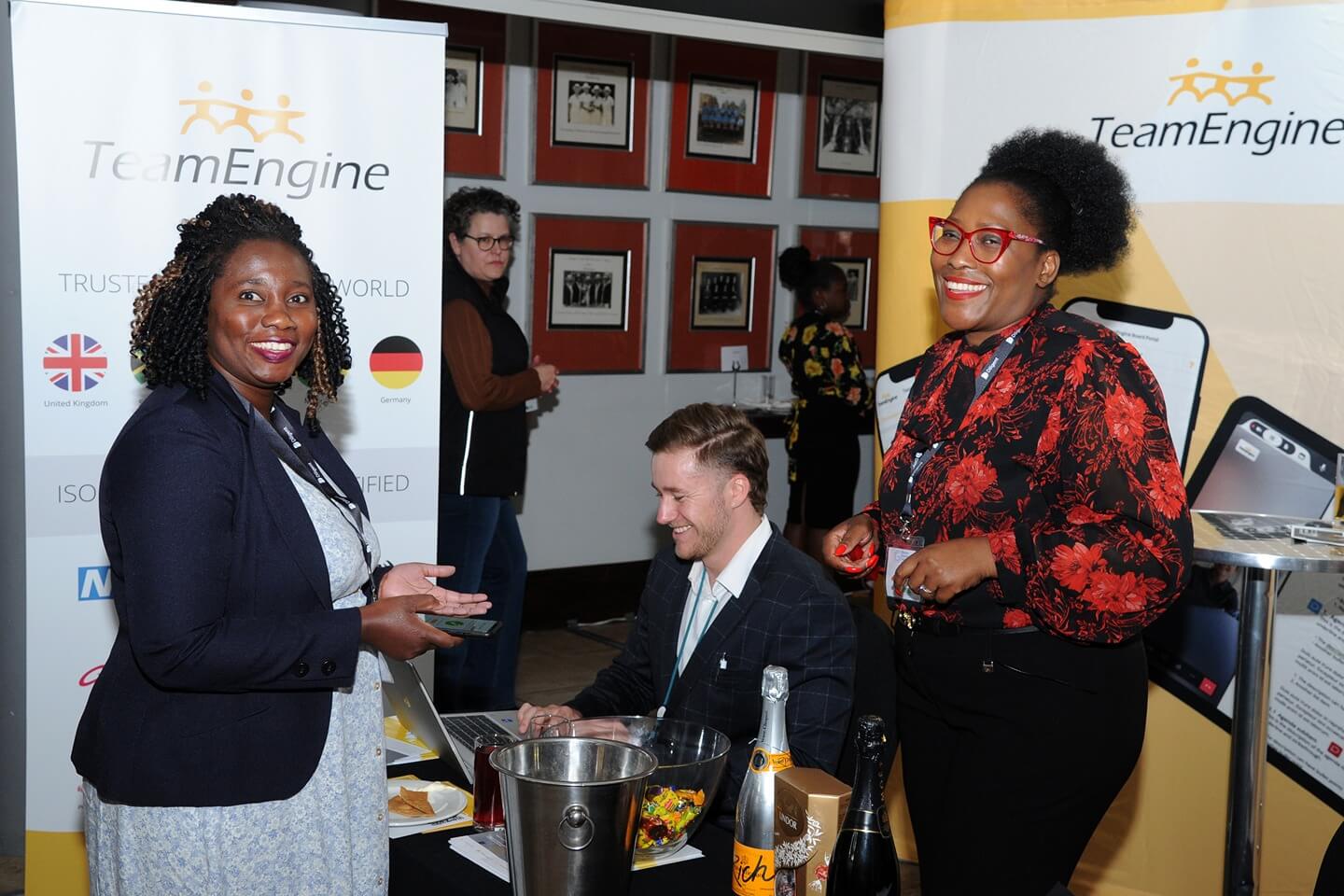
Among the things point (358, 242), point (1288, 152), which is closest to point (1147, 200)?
point (1288, 152)

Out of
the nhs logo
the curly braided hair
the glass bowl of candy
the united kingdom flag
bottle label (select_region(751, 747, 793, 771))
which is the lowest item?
the nhs logo

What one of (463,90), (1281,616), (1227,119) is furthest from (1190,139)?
(463,90)

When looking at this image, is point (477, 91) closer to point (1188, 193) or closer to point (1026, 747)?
point (1188, 193)

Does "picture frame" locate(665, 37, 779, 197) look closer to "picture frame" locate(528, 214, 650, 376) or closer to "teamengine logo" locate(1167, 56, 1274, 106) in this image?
"picture frame" locate(528, 214, 650, 376)

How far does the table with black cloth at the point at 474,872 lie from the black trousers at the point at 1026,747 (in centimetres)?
43

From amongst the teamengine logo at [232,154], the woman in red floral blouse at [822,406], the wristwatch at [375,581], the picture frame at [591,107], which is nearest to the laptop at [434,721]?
the wristwatch at [375,581]

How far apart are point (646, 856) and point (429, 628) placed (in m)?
0.41

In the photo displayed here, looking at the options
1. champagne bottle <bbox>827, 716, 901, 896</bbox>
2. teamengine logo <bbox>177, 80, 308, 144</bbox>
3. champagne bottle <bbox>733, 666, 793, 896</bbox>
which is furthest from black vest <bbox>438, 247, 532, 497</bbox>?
champagne bottle <bbox>827, 716, 901, 896</bbox>

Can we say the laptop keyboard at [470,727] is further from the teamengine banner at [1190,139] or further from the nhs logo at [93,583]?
the teamengine banner at [1190,139]

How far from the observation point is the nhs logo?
3.16m

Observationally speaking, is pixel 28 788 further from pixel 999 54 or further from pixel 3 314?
pixel 999 54

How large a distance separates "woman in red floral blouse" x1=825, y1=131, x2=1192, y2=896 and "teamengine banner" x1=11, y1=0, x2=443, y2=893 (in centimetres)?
181

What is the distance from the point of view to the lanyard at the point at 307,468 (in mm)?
1727

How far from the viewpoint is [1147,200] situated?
315 cm
